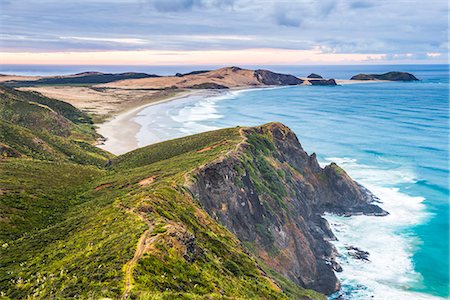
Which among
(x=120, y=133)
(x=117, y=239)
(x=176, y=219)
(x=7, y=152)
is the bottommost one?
(x=120, y=133)

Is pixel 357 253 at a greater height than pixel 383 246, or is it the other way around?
pixel 383 246

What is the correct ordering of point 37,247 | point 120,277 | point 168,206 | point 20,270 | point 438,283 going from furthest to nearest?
point 438,283 < point 168,206 < point 37,247 < point 20,270 < point 120,277

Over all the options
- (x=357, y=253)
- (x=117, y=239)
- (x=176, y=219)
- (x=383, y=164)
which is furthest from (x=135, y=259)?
(x=383, y=164)

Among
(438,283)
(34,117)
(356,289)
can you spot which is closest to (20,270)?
(356,289)

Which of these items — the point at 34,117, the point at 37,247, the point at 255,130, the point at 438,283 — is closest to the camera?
the point at 37,247

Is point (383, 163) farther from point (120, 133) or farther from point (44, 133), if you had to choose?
point (44, 133)

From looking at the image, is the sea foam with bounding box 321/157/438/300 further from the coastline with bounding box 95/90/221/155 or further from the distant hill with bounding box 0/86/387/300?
the coastline with bounding box 95/90/221/155

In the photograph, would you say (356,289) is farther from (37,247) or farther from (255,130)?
(37,247)
